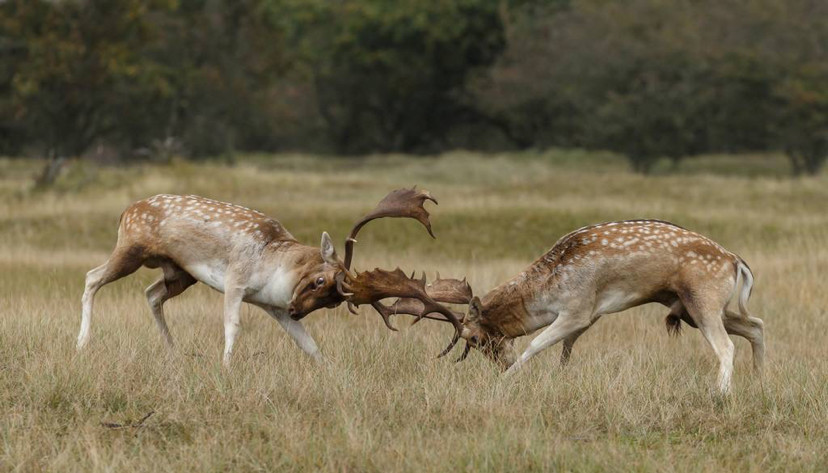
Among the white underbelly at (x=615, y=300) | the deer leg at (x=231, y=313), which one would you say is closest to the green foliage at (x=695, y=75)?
the white underbelly at (x=615, y=300)

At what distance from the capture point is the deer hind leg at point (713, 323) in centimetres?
778

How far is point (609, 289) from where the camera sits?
8156mm

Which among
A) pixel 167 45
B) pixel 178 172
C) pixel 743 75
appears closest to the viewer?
pixel 178 172

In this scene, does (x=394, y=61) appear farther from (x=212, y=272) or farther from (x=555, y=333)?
(x=555, y=333)

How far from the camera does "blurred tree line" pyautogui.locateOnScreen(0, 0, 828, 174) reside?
3841cm

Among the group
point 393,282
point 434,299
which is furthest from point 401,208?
point 434,299

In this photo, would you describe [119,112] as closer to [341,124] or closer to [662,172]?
[341,124]

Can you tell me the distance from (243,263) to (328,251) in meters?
0.95

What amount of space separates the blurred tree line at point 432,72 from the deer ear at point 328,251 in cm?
2421

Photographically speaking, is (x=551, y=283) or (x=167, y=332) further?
(x=167, y=332)

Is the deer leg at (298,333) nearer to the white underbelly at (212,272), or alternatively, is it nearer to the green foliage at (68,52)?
the white underbelly at (212,272)

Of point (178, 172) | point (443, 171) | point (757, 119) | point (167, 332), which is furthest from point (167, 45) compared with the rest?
point (167, 332)

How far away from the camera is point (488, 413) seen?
21.9ft

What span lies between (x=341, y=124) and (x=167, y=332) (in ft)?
180
